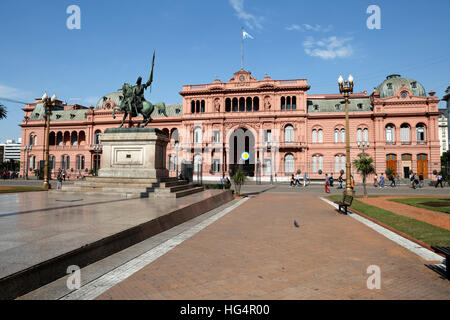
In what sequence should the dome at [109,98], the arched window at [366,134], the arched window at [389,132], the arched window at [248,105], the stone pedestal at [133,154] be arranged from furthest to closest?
the dome at [109,98] → the arched window at [248,105] → the arched window at [366,134] → the arched window at [389,132] → the stone pedestal at [133,154]

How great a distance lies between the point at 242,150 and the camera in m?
47.7

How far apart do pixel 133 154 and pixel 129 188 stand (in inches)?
98.2

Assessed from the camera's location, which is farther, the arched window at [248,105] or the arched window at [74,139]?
the arched window at [74,139]

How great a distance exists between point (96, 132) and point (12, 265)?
5702cm

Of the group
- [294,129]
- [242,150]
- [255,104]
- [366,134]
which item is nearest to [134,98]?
[242,150]

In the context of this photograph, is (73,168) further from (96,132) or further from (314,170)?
(314,170)

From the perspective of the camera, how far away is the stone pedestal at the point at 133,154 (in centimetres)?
1461

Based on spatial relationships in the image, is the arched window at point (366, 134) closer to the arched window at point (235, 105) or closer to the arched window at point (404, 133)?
the arched window at point (404, 133)

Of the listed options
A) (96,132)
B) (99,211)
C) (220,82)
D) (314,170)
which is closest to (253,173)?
(314,170)

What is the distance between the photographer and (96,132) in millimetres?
55406

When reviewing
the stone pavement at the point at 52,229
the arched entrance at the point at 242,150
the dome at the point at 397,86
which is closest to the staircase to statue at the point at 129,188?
the stone pavement at the point at 52,229

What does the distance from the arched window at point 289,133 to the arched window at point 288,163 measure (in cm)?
252

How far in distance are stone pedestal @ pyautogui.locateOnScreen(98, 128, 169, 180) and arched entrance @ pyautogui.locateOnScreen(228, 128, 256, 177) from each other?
32500 mm
